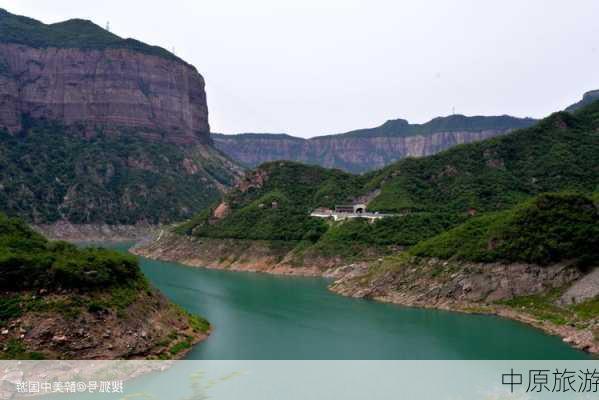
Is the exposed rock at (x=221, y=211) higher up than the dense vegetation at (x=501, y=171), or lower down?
lower down

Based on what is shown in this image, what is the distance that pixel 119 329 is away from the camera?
142 ft

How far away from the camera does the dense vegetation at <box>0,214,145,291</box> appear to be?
140 ft

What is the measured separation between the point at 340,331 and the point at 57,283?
2366 cm

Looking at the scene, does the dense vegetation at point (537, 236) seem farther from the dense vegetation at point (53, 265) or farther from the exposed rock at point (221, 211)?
the exposed rock at point (221, 211)

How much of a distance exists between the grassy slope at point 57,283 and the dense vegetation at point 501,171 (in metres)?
59.7

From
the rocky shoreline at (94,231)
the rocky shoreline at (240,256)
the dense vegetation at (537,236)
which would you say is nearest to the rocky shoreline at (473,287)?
the dense vegetation at (537,236)

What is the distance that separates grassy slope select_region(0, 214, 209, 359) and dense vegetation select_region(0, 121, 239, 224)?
118658 millimetres

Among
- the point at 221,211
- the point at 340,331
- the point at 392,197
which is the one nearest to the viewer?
the point at 340,331

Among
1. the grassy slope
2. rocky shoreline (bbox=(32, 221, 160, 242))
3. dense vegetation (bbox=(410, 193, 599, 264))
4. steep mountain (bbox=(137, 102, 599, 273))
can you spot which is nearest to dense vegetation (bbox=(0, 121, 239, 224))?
rocky shoreline (bbox=(32, 221, 160, 242))

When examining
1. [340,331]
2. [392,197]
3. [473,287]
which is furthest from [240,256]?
[340,331]

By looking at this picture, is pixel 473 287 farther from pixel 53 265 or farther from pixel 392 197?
pixel 392 197

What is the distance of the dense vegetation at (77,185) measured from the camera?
167 metres

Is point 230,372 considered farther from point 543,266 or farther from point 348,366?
point 543,266

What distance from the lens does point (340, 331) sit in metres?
56.5
